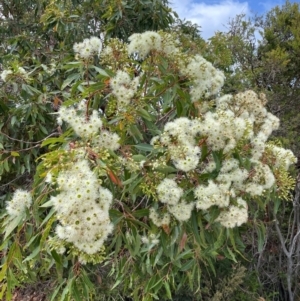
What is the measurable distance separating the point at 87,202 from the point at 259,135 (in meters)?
0.90

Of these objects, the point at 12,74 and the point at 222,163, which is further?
the point at 12,74

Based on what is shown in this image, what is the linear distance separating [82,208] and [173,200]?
1.54 ft

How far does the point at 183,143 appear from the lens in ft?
4.83

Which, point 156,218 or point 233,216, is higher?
point 233,216

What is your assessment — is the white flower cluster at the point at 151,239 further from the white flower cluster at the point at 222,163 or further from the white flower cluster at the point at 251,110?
the white flower cluster at the point at 251,110

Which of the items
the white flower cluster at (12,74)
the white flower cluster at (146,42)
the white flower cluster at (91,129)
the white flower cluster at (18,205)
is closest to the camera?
the white flower cluster at (91,129)

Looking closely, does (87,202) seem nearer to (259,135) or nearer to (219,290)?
(259,135)

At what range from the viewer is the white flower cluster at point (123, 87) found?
1599mm

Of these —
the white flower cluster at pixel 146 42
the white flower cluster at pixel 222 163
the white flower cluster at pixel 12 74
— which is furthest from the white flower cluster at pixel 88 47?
the white flower cluster at pixel 12 74

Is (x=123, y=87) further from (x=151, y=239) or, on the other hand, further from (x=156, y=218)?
(x=151, y=239)

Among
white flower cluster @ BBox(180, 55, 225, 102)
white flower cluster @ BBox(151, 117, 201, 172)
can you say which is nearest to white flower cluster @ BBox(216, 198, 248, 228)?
white flower cluster @ BBox(151, 117, 201, 172)

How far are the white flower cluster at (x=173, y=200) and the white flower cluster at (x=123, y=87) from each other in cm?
35

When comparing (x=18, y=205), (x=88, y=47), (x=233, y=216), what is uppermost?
(x=88, y=47)

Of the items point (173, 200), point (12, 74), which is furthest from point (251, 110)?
point (12, 74)
